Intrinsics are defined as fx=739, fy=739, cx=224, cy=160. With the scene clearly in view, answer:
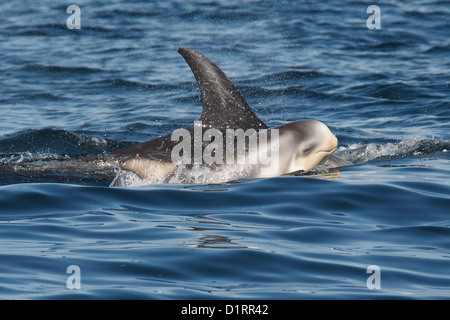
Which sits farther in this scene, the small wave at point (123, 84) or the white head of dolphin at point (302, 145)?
the small wave at point (123, 84)

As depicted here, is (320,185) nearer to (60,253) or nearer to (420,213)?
(420,213)

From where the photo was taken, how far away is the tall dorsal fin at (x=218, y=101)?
10.3 meters

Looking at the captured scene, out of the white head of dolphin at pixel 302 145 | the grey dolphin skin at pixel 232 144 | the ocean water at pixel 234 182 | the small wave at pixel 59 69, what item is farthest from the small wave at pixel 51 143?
the small wave at pixel 59 69

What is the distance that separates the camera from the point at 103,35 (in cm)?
2469

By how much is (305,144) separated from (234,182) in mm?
943

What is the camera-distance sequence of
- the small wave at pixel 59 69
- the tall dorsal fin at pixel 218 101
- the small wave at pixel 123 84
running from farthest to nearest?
1. the small wave at pixel 59 69
2. the small wave at pixel 123 84
3. the tall dorsal fin at pixel 218 101

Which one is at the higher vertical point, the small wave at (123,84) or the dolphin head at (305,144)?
the small wave at (123,84)

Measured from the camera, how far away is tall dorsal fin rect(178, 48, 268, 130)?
10.3 m

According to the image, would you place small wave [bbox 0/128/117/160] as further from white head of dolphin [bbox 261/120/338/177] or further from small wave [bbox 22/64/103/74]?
small wave [bbox 22/64/103/74]

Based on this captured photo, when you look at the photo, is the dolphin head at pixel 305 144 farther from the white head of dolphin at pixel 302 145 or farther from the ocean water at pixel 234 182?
the ocean water at pixel 234 182

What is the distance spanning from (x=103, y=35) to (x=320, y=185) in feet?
57.6

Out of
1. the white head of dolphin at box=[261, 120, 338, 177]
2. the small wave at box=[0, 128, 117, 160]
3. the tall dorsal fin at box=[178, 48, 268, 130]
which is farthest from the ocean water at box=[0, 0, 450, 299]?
the tall dorsal fin at box=[178, 48, 268, 130]
